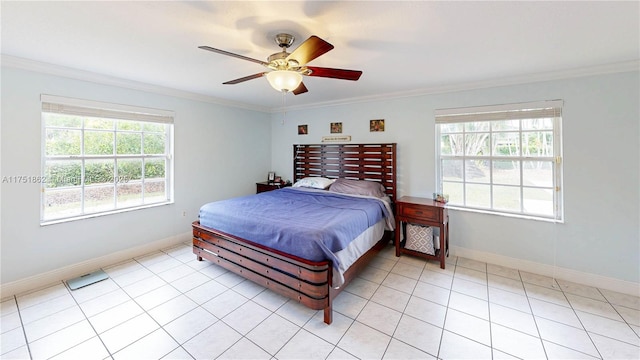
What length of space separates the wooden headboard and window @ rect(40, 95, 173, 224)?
2.19m

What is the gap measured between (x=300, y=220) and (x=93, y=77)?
2951 mm

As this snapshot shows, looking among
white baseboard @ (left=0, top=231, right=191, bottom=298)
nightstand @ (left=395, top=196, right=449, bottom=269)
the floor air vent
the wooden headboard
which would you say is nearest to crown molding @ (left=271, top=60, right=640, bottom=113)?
the wooden headboard

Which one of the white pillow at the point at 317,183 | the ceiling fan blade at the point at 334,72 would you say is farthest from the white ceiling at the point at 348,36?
the white pillow at the point at 317,183

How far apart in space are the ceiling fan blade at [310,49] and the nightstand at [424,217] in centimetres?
226

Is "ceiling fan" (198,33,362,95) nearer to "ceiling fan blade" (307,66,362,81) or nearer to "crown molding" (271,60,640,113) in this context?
"ceiling fan blade" (307,66,362,81)

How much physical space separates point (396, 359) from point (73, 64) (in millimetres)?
4044

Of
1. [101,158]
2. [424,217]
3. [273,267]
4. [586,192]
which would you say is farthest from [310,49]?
[586,192]

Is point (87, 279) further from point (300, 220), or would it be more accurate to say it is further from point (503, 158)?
point (503, 158)

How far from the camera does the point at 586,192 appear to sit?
270 centimetres

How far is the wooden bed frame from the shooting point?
2.08 m

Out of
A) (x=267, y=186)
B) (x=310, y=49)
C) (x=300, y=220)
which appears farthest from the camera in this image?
(x=267, y=186)

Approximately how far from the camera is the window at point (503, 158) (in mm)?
2888

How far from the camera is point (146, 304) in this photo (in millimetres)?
2318

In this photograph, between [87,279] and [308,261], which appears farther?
[87,279]
